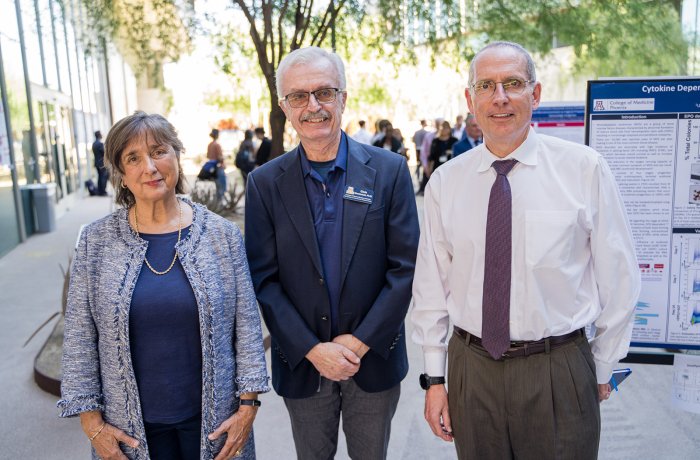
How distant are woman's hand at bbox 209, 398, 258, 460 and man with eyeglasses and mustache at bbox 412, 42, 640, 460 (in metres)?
0.75

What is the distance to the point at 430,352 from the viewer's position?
2145 millimetres

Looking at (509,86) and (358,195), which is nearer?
(509,86)

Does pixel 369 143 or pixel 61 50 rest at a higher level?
pixel 61 50

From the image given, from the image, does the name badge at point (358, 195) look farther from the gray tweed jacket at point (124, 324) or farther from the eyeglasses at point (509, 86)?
the eyeglasses at point (509, 86)

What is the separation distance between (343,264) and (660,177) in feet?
5.23

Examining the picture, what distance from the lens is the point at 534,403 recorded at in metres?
1.94

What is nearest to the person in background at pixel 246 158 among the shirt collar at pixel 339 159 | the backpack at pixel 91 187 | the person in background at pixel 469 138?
the backpack at pixel 91 187

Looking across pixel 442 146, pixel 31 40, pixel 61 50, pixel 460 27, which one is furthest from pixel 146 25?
pixel 61 50

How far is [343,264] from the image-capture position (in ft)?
→ 7.23

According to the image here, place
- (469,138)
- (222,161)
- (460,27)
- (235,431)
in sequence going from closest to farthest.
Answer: (235,431)
(469,138)
(460,27)
(222,161)

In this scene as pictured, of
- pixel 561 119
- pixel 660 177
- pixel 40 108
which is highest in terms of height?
pixel 40 108

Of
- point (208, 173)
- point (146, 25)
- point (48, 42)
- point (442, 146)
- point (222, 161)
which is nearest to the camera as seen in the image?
point (146, 25)

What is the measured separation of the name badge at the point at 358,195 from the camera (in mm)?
2223

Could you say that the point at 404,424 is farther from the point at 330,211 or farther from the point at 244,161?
the point at 244,161
